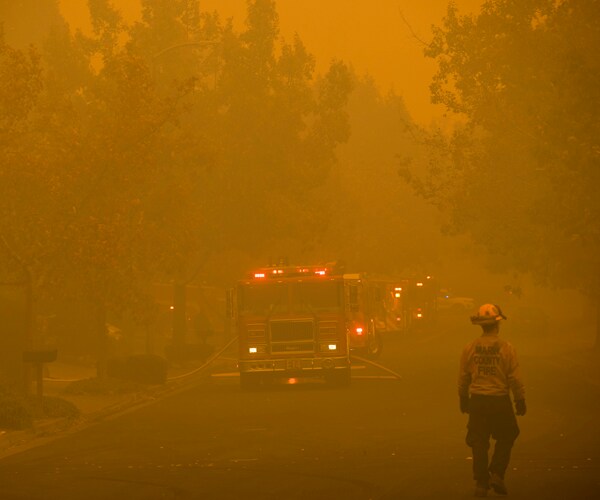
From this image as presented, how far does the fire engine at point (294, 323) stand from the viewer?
28.2 metres

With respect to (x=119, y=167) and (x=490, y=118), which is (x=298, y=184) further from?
(x=119, y=167)

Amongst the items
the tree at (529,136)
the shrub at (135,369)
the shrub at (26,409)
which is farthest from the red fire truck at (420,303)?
the shrub at (26,409)

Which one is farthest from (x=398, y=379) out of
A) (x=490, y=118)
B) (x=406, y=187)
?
(x=406, y=187)

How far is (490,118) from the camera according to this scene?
134ft

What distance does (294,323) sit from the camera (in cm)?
2841

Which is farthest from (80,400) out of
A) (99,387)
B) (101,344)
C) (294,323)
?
(294,323)

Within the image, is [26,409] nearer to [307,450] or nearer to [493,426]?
[307,450]

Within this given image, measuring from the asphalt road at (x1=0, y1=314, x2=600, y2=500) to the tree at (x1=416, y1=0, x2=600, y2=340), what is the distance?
5591 millimetres

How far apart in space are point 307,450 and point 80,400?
10.5 metres

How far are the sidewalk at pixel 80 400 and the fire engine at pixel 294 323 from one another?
2402 mm

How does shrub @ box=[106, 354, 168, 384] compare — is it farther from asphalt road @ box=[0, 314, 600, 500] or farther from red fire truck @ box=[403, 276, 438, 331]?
red fire truck @ box=[403, 276, 438, 331]

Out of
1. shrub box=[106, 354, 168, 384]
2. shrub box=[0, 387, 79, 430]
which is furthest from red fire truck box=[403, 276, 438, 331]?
shrub box=[0, 387, 79, 430]

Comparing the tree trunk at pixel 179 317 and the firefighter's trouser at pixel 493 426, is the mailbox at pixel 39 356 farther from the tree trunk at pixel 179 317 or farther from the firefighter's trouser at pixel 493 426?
the tree trunk at pixel 179 317

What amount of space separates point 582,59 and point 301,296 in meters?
8.17
